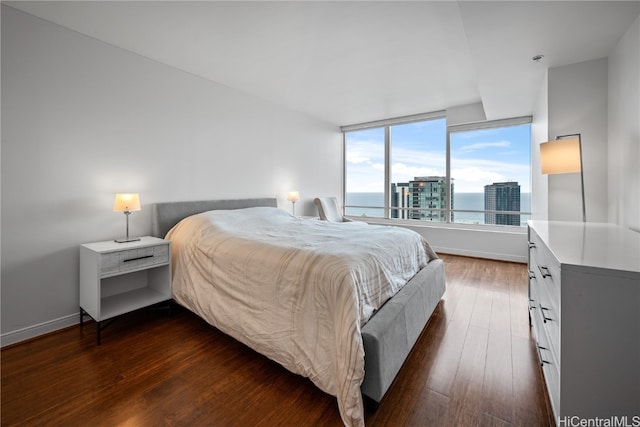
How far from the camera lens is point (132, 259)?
2.39 meters

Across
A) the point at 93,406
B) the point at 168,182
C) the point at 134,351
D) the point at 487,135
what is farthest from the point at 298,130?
the point at 93,406

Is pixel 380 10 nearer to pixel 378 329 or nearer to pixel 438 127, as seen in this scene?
pixel 378 329

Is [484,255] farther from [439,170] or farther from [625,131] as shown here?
[625,131]

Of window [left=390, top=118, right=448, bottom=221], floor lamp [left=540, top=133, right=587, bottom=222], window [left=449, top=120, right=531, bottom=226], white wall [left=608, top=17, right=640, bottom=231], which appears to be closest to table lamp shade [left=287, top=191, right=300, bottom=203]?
window [left=390, top=118, right=448, bottom=221]

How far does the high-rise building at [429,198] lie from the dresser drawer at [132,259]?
4.55 metres

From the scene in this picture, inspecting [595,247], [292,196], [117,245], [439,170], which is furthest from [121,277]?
[439,170]

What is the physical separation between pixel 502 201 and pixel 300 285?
4561 millimetres

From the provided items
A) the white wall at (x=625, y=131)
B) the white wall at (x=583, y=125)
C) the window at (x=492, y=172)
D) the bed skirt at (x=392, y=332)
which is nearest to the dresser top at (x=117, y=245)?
the bed skirt at (x=392, y=332)

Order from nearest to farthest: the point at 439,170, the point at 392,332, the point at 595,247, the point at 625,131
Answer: the point at 595,247 < the point at 392,332 < the point at 625,131 < the point at 439,170

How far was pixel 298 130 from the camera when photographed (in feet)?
16.5

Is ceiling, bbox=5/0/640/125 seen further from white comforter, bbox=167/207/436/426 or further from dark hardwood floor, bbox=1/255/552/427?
dark hardwood floor, bbox=1/255/552/427

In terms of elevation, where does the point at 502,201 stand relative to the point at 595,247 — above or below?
above

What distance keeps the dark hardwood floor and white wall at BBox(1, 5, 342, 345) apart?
62cm

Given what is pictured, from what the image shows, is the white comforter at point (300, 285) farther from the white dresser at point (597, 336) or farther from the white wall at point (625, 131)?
the white wall at point (625, 131)
